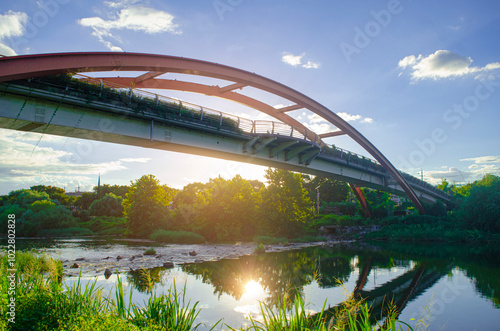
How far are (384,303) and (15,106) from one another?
15.3 m

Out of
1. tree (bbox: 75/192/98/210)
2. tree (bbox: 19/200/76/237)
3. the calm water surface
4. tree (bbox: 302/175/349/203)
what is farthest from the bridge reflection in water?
tree (bbox: 75/192/98/210)

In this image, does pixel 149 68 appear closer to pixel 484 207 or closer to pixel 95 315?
pixel 95 315

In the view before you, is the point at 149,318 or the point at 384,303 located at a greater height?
the point at 149,318

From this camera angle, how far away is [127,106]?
569 inches

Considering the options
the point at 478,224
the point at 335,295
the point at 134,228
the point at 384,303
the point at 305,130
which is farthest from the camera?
the point at 134,228

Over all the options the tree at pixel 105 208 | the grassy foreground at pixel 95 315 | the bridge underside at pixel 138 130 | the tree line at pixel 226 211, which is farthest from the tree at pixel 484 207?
the tree at pixel 105 208

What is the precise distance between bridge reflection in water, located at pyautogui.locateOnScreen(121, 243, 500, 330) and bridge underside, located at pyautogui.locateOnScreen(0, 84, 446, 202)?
6.63 meters

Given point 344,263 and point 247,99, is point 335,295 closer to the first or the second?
point 344,263

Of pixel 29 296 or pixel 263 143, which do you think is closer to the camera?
pixel 29 296

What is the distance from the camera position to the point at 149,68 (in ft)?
47.8

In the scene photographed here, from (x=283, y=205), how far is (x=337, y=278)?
78.9ft

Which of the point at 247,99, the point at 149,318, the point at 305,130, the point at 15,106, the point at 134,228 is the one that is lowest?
the point at 134,228

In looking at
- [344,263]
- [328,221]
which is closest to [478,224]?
[328,221]

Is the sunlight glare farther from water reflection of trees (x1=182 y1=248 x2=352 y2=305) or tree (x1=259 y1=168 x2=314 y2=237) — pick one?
tree (x1=259 y1=168 x2=314 y2=237)
